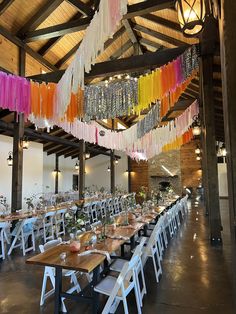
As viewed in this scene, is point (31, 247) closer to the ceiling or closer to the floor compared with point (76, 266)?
closer to the floor

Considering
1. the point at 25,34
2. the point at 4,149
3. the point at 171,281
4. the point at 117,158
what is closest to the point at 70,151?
the point at 117,158

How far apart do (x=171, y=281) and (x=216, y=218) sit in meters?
2.24

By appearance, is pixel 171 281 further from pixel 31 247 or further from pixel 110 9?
pixel 110 9

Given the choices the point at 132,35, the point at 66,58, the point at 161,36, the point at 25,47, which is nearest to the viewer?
the point at 25,47

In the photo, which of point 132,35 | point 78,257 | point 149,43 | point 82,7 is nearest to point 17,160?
point 82,7

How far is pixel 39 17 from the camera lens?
19.4 ft

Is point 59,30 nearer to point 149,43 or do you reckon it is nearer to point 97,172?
point 149,43

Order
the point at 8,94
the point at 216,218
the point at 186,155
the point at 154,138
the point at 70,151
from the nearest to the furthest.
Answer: the point at 8,94 → the point at 216,218 → the point at 154,138 → the point at 70,151 → the point at 186,155

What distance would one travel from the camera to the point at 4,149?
884cm

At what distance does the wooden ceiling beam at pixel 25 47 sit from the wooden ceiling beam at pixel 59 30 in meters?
0.19

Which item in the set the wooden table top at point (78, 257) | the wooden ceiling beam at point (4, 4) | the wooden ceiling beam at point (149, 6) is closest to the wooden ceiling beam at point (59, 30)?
the wooden ceiling beam at point (4, 4)

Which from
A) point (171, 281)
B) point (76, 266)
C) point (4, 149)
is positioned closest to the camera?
point (76, 266)

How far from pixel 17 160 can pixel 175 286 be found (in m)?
4.76

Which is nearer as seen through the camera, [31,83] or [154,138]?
[31,83]
